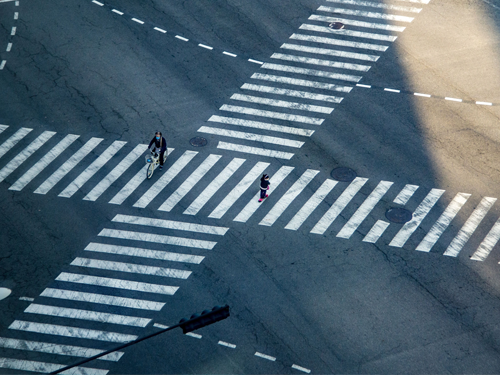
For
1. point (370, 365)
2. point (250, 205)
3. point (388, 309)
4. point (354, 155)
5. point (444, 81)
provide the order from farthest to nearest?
point (444, 81) → point (354, 155) → point (250, 205) → point (388, 309) → point (370, 365)

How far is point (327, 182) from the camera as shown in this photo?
909 inches

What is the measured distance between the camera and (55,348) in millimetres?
17875

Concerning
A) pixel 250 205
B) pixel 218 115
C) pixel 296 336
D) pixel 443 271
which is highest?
pixel 218 115

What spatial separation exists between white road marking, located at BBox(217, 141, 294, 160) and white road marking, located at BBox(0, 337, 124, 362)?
9413 mm

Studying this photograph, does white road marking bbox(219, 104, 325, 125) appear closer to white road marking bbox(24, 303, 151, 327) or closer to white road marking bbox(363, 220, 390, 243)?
white road marking bbox(363, 220, 390, 243)

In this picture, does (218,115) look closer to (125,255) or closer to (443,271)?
(125,255)

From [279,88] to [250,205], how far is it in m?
6.94

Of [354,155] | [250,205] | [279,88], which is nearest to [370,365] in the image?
[250,205]

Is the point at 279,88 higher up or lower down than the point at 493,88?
higher up

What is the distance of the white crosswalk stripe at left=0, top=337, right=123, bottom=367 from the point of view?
58.1ft

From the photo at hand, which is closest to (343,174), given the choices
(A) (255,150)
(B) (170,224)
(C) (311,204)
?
(C) (311,204)

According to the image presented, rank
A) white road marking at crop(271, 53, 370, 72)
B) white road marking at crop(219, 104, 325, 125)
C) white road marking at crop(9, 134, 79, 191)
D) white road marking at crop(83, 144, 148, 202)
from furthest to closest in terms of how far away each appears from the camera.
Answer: white road marking at crop(271, 53, 370, 72), white road marking at crop(219, 104, 325, 125), white road marking at crop(9, 134, 79, 191), white road marking at crop(83, 144, 148, 202)

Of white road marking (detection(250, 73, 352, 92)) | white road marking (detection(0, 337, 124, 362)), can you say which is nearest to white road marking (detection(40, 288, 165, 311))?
white road marking (detection(0, 337, 124, 362))

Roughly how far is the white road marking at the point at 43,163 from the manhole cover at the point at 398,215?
12.0m
